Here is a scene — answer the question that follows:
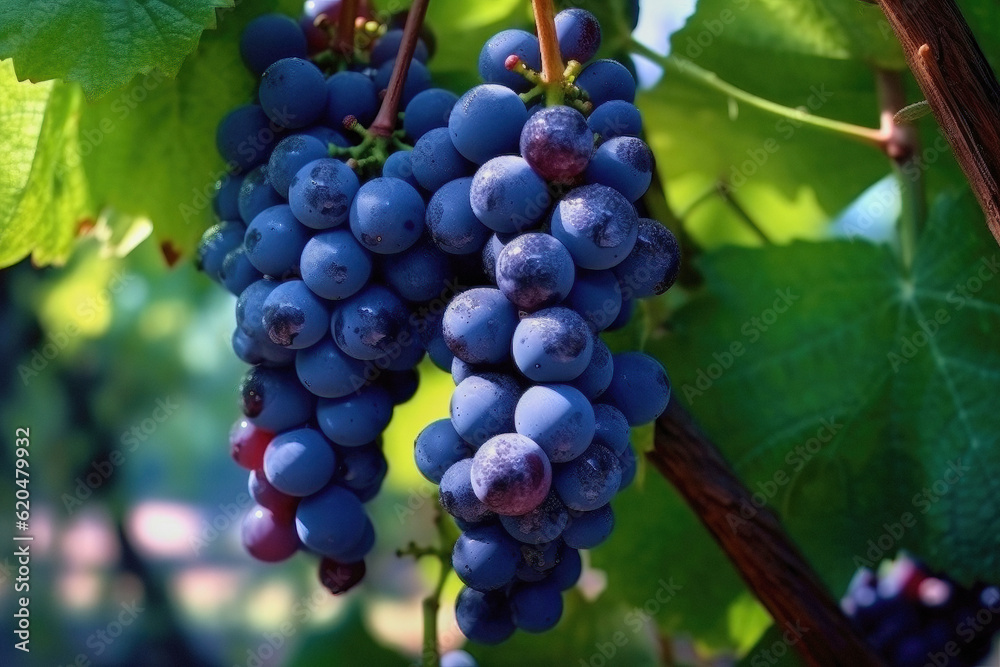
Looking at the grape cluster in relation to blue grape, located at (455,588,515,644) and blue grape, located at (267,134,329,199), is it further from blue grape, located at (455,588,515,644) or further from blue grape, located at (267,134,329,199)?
blue grape, located at (267,134,329,199)

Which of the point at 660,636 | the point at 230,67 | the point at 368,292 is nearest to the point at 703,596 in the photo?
the point at 660,636

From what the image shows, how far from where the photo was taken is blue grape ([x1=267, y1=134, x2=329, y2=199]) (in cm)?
63

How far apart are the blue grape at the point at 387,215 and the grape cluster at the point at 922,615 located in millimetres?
637

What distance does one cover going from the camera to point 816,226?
4.28 feet

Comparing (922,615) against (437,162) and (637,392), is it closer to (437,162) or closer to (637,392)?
(637,392)

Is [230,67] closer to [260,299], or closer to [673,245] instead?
[260,299]

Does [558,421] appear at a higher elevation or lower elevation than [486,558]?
higher

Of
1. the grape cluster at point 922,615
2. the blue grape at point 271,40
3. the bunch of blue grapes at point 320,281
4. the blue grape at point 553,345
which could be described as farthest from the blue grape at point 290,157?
the grape cluster at point 922,615

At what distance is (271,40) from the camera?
71cm

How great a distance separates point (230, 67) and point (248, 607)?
2.13 meters

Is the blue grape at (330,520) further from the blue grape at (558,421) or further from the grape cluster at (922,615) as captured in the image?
the grape cluster at (922,615)

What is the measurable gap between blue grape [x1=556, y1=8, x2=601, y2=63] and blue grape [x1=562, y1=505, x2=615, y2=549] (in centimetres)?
28

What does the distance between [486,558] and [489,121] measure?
0.83 ft

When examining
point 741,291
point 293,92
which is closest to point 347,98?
point 293,92
